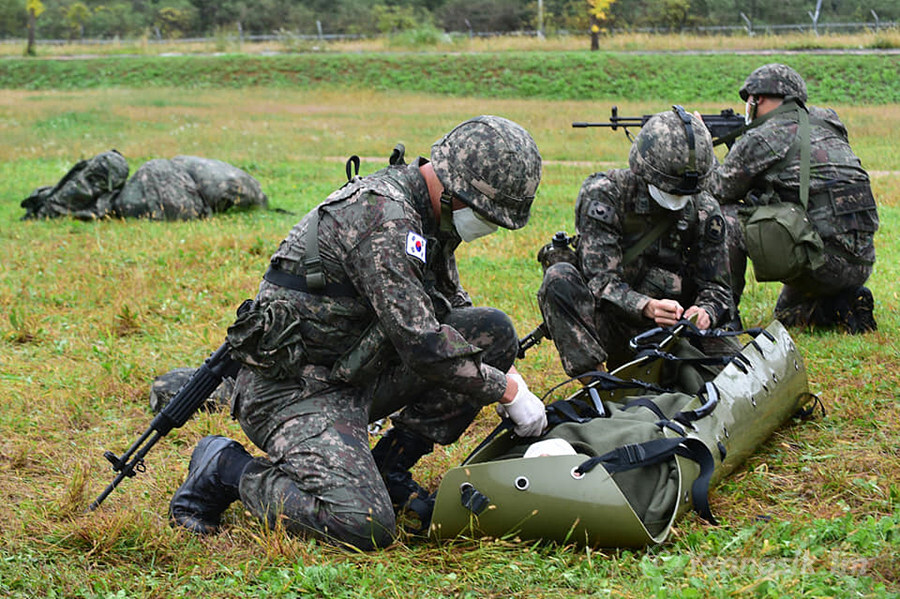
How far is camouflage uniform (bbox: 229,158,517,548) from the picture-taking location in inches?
138

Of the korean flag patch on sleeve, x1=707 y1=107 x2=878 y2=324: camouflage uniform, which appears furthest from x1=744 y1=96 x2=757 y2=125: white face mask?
the korean flag patch on sleeve

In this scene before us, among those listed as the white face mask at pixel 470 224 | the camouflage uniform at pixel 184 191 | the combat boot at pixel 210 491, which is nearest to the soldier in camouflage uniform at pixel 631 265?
the white face mask at pixel 470 224

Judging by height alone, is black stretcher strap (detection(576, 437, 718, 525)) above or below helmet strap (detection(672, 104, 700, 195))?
below

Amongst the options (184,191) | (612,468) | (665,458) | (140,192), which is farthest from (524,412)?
(140,192)

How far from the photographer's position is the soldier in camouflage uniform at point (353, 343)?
351 cm

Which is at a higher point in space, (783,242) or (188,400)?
(783,242)

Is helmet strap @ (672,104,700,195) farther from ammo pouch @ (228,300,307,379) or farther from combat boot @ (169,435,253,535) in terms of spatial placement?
combat boot @ (169,435,253,535)

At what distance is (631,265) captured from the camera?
531 cm

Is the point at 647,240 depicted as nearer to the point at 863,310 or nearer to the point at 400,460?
the point at 400,460

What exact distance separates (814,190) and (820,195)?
0.05 meters

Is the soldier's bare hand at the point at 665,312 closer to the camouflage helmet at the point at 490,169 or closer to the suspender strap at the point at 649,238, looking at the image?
the suspender strap at the point at 649,238

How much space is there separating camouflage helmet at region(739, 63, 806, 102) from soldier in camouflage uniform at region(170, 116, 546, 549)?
3528 millimetres

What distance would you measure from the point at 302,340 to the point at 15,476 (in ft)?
5.61

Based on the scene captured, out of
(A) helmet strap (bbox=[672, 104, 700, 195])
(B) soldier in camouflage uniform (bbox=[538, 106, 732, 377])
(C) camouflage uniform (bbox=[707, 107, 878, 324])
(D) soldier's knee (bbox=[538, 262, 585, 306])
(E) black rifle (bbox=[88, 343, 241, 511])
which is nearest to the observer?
(E) black rifle (bbox=[88, 343, 241, 511])
